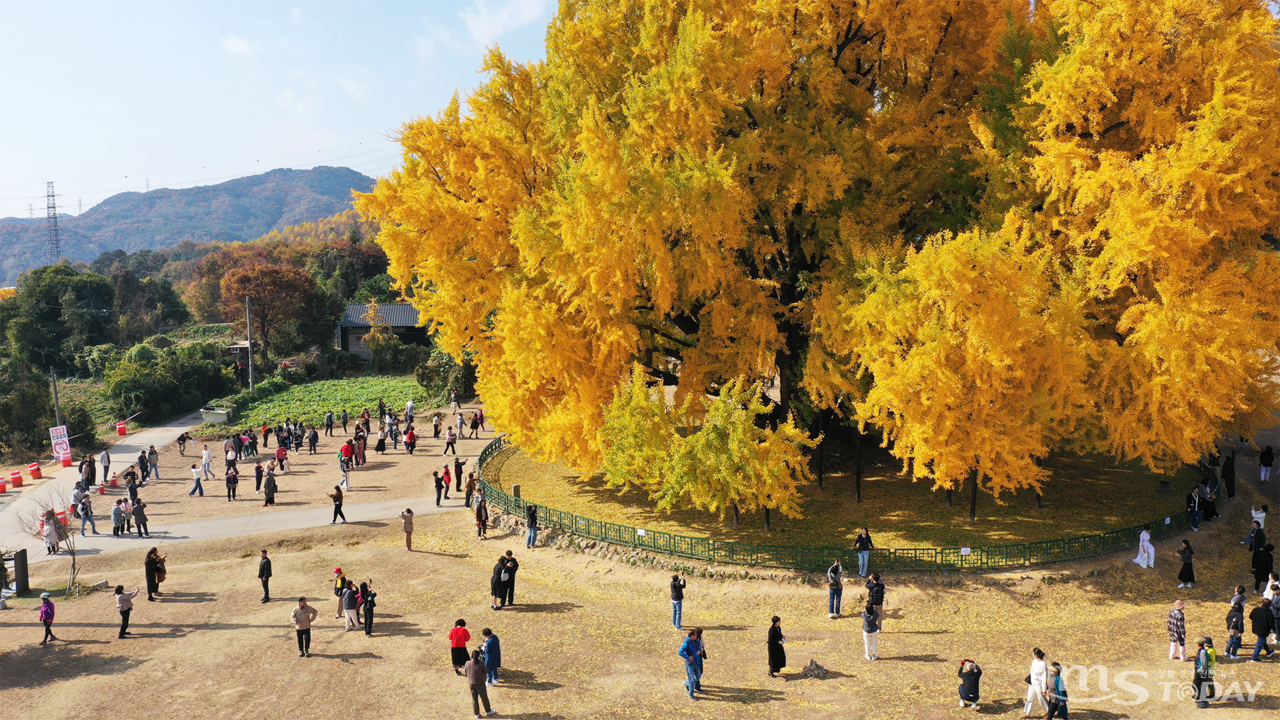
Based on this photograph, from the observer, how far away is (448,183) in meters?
27.1

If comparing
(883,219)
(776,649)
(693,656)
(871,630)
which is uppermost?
(883,219)

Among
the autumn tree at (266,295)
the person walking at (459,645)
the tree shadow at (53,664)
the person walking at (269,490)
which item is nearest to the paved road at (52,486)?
the person walking at (269,490)

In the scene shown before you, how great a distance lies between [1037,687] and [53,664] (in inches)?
810

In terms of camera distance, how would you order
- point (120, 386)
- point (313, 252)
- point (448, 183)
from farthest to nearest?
point (313, 252) → point (120, 386) → point (448, 183)

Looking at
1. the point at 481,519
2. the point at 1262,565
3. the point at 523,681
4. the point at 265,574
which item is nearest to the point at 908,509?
the point at 1262,565

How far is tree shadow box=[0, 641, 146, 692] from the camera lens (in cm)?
1636

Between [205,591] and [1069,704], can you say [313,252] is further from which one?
[1069,704]

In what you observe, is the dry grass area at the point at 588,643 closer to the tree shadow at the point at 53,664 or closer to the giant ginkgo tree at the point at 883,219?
the tree shadow at the point at 53,664

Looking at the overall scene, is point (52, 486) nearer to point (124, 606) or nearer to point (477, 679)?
point (124, 606)

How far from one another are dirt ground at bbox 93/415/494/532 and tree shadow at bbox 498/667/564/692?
15.4m

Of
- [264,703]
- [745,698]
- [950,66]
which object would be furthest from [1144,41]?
[264,703]

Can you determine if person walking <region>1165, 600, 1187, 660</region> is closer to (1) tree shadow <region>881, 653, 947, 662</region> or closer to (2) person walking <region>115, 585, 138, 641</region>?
(1) tree shadow <region>881, 653, 947, 662</region>

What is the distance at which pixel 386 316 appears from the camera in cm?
7250

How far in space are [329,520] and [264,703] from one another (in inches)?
510
